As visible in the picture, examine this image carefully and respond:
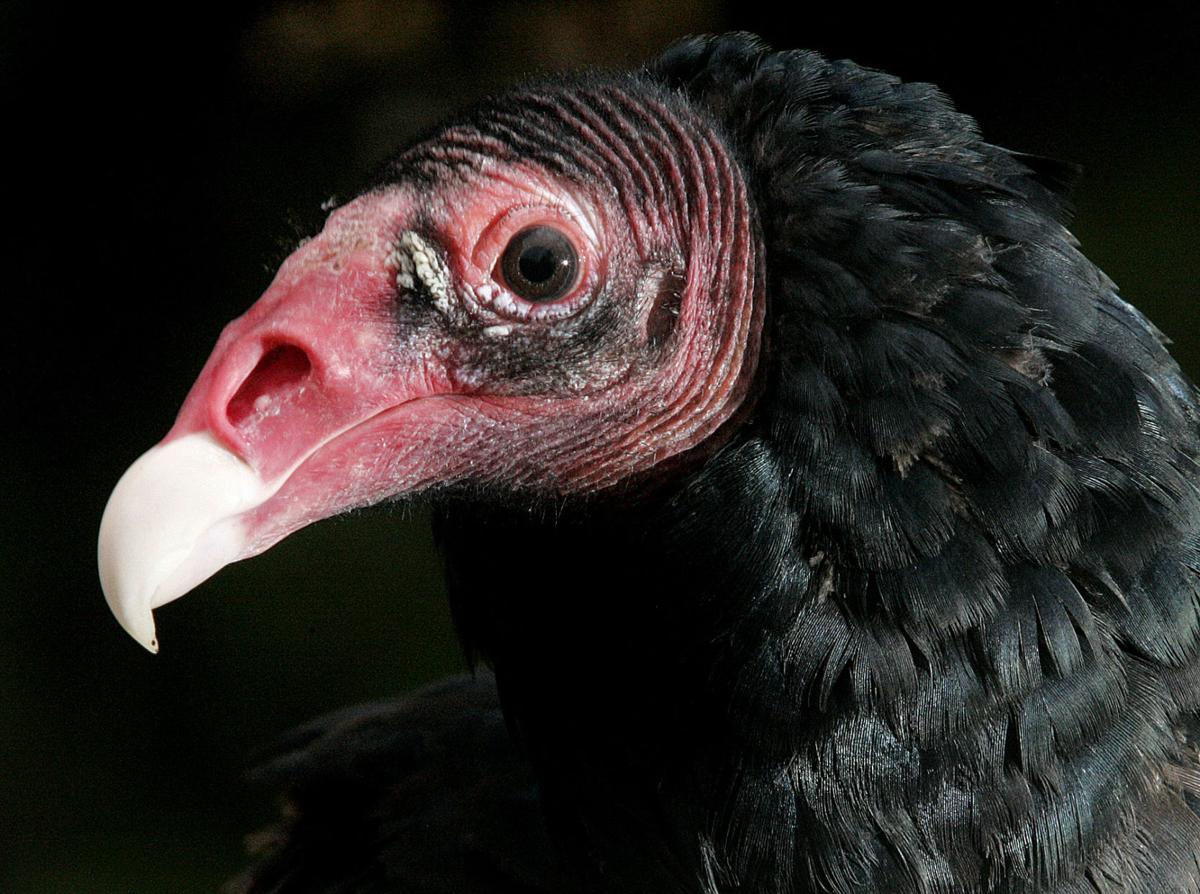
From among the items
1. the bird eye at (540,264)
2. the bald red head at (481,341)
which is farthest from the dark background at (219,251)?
the bird eye at (540,264)

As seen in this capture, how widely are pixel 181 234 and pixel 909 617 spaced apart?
4055mm

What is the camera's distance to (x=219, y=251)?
5.03 meters

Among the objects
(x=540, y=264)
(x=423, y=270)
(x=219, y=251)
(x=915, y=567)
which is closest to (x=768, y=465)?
(x=915, y=567)

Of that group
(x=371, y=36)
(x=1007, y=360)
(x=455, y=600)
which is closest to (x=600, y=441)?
(x=455, y=600)

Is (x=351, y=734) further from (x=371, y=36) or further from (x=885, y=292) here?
(x=371, y=36)

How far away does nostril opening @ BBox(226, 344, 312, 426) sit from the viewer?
1.65m

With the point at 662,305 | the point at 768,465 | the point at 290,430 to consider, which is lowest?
the point at 768,465

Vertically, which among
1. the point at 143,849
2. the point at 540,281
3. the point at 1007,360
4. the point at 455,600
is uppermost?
the point at 540,281

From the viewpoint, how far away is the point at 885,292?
169 cm

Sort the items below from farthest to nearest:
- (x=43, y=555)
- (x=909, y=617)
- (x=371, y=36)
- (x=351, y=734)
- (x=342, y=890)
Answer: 1. (x=43, y=555)
2. (x=371, y=36)
3. (x=351, y=734)
4. (x=342, y=890)
5. (x=909, y=617)

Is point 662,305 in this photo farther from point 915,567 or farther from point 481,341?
point 915,567

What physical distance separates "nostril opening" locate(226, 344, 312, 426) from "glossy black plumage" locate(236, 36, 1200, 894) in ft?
1.18

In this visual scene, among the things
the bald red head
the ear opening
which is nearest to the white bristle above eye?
the bald red head

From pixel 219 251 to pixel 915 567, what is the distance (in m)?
3.98
